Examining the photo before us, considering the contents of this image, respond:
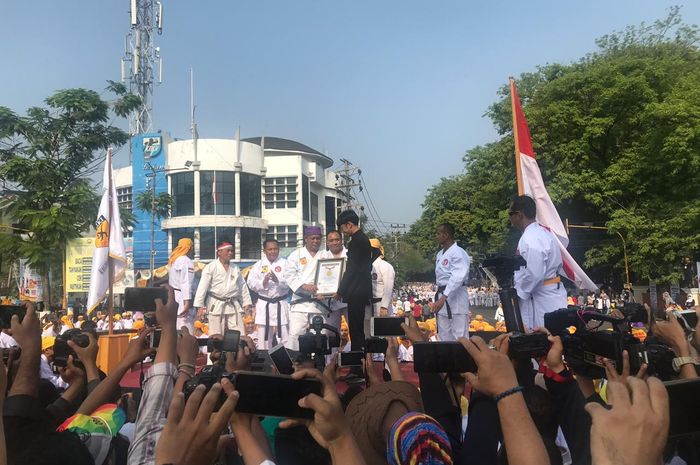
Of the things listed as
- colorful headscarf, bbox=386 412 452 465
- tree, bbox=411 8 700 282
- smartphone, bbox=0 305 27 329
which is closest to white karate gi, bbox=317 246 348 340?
smartphone, bbox=0 305 27 329

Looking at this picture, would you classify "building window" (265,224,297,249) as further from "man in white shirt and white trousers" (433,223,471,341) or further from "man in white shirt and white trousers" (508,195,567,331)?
"man in white shirt and white trousers" (508,195,567,331)

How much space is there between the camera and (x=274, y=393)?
5.33ft

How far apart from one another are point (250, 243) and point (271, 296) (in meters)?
36.7

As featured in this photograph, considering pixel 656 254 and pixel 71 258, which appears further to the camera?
pixel 656 254

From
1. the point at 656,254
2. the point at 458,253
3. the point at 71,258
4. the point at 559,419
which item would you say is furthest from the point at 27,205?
the point at 656,254

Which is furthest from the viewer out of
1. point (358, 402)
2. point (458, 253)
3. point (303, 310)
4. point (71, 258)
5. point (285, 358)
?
point (71, 258)

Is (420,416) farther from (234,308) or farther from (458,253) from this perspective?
(234,308)

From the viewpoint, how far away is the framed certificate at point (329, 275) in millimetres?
7508

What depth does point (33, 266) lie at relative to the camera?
16.2 metres

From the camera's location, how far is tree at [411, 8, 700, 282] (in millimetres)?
23875

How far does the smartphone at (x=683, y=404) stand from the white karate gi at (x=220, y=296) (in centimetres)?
784

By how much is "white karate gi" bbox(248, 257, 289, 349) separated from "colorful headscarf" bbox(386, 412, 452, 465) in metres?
6.89

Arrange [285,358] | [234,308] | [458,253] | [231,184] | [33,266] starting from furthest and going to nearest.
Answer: [231,184]
[33,266]
[234,308]
[458,253]
[285,358]

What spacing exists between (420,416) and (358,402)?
42cm
